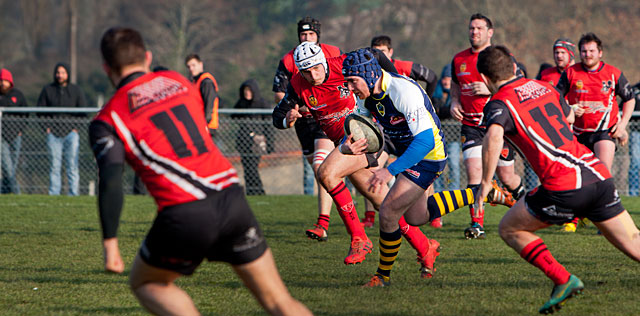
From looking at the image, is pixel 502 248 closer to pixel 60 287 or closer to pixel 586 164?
pixel 586 164

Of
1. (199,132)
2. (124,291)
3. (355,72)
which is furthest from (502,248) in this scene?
(199,132)

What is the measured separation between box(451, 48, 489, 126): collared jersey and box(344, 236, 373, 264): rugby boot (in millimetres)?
2319

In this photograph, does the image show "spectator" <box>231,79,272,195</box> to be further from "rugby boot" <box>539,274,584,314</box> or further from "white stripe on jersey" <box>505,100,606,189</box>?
"rugby boot" <box>539,274,584,314</box>

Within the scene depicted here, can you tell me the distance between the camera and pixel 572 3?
37.7 meters

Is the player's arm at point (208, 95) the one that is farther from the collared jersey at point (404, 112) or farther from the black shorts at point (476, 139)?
the collared jersey at point (404, 112)

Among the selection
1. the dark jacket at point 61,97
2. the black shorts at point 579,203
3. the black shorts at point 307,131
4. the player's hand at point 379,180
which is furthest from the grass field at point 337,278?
the dark jacket at point 61,97

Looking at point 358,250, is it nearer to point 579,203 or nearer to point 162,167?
point 579,203

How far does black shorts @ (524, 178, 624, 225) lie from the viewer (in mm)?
4789

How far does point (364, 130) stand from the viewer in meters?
5.89

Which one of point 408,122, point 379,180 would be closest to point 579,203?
point 379,180

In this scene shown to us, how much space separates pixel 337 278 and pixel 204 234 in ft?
9.43

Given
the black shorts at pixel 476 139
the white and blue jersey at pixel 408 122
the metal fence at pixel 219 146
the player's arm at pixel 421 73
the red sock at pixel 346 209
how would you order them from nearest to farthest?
1. the white and blue jersey at pixel 408 122
2. the red sock at pixel 346 209
3. the black shorts at pixel 476 139
4. the player's arm at pixel 421 73
5. the metal fence at pixel 219 146

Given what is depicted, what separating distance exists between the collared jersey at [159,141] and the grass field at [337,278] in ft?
5.49

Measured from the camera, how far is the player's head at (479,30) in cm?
866
